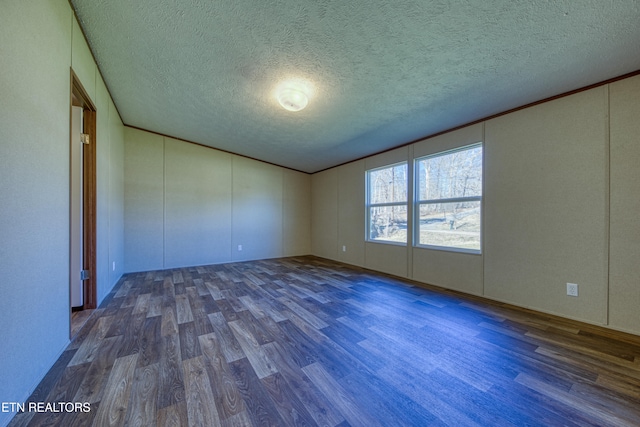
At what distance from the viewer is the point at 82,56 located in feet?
7.00

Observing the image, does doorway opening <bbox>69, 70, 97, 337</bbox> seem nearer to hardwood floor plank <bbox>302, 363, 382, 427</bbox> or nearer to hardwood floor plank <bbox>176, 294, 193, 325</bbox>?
hardwood floor plank <bbox>176, 294, 193, 325</bbox>

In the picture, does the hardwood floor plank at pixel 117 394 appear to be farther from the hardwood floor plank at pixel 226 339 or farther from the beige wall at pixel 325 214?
the beige wall at pixel 325 214

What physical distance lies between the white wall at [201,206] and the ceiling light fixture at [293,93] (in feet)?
10.7

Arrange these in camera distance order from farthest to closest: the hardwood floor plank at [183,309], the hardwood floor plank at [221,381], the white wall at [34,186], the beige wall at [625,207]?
the hardwood floor plank at [183,309] < the beige wall at [625,207] < the hardwood floor plank at [221,381] < the white wall at [34,186]

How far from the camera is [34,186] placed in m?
1.39

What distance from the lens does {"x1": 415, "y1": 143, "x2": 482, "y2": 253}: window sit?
317cm

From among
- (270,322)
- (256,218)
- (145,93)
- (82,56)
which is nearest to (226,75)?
(82,56)

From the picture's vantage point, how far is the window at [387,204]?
4.18 m

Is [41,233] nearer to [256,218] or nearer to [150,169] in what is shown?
[150,169]

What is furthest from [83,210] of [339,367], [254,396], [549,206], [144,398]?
[549,206]

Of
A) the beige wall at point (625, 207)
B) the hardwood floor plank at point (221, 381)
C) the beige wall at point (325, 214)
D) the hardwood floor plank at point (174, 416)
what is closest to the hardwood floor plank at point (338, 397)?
the hardwood floor plank at point (221, 381)

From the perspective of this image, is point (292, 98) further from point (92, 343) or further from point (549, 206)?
point (549, 206)

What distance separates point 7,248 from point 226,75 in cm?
219

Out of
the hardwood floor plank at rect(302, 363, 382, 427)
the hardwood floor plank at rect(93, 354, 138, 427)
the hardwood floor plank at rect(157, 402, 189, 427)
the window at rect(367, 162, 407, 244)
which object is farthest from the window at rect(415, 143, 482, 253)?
the hardwood floor plank at rect(93, 354, 138, 427)
